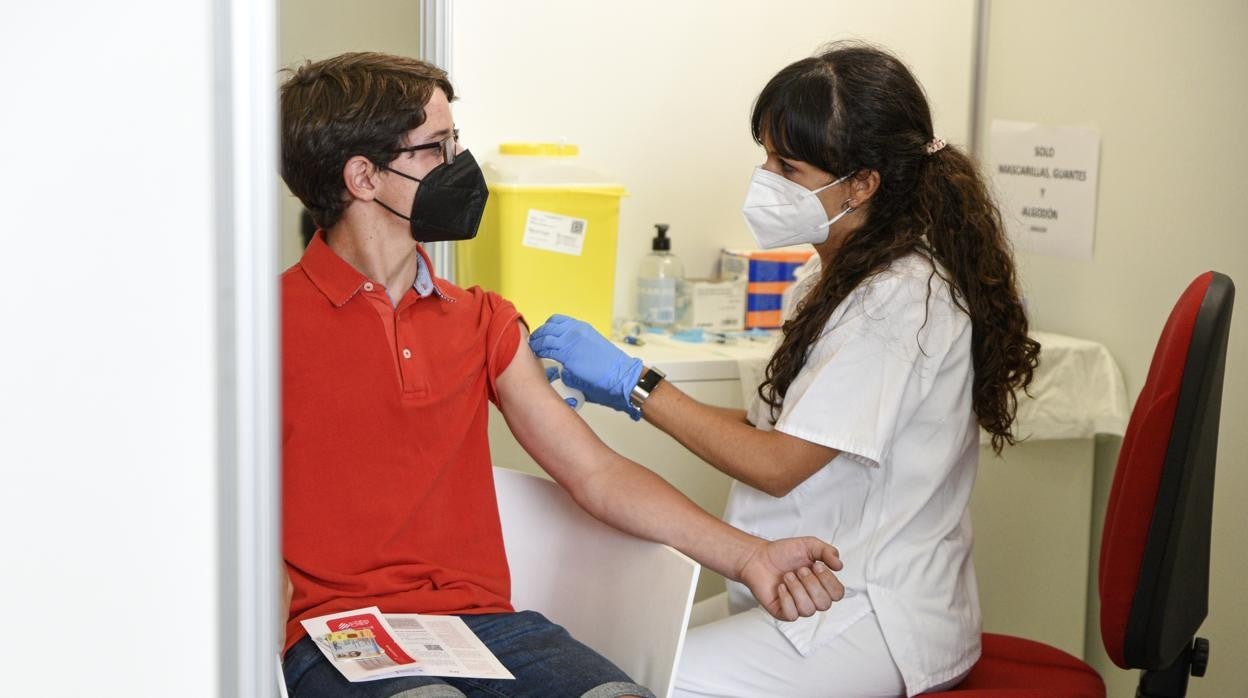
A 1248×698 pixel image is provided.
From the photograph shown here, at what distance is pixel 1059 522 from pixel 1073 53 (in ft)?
3.13

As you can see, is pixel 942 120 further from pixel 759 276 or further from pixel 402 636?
pixel 402 636

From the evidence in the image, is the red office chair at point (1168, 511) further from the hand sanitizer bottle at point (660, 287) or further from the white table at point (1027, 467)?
the hand sanitizer bottle at point (660, 287)

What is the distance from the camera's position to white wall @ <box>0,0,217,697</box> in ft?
2.68

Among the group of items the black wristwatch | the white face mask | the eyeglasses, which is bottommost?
the black wristwatch

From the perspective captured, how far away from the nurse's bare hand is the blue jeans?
0.69 feet

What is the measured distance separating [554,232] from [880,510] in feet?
3.31

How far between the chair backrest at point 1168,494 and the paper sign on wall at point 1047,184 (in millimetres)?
1092

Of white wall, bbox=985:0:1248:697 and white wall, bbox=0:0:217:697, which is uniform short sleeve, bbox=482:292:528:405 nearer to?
white wall, bbox=0:0:217:697

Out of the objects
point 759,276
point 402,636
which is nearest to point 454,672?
point 402,636

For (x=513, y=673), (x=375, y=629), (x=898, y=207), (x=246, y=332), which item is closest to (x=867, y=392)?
(x=898, y=207)

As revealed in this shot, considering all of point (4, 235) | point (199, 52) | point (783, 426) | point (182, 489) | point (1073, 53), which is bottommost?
point (783, 426)

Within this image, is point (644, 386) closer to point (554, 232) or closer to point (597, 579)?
point (597, 579)

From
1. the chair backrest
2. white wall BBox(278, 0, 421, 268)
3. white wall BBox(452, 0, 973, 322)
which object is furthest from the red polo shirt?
white wall BBox(452, 0, 973, 322)

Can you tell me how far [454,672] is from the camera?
134 centimetres
